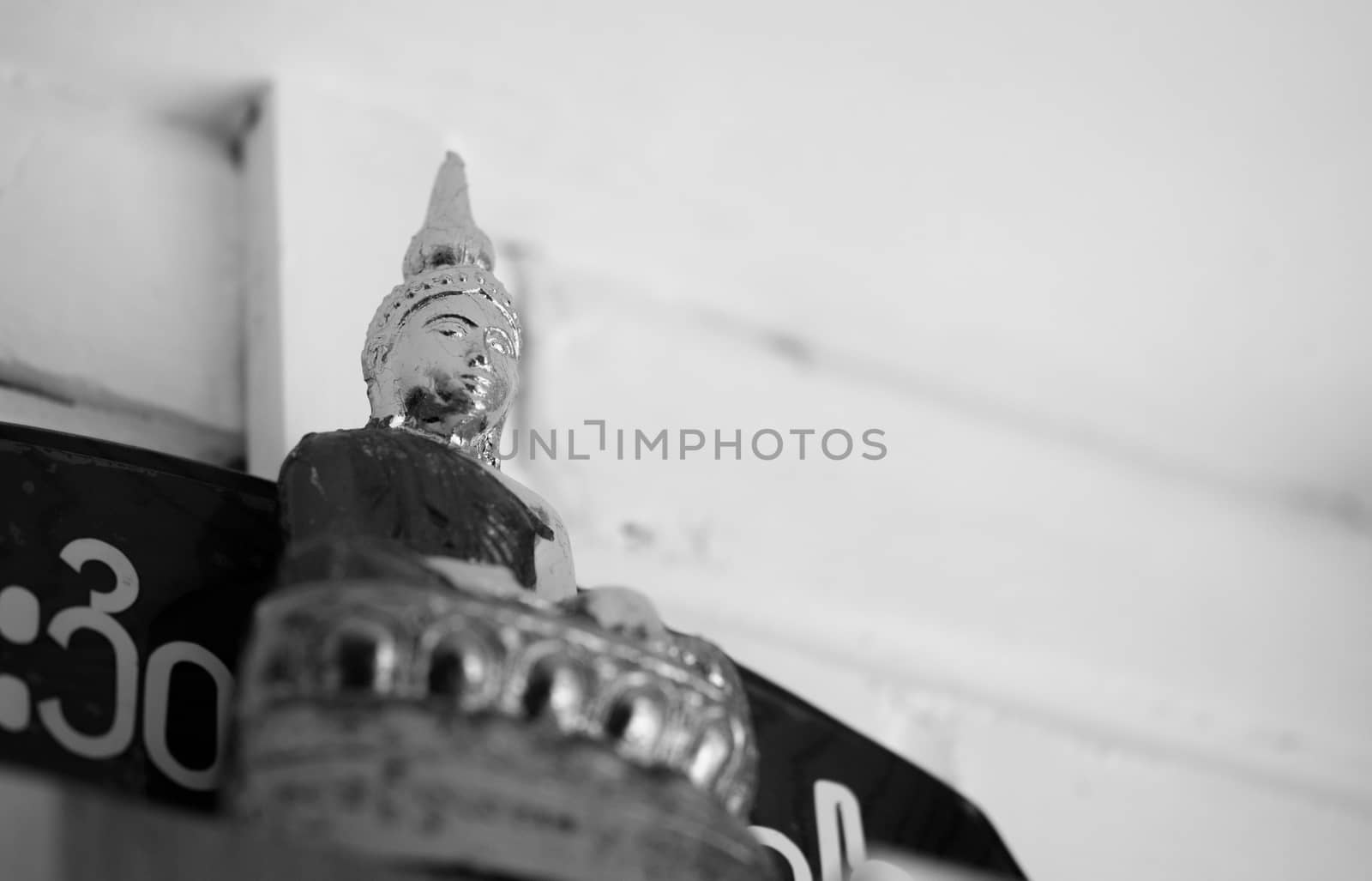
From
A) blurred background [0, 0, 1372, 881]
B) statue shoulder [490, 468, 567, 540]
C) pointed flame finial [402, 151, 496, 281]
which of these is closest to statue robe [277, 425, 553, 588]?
statue shoulder [490, 468, 567, 540]

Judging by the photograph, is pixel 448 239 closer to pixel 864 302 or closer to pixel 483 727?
pixel 483 727

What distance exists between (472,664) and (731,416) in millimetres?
767

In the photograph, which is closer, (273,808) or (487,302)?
(273,808)

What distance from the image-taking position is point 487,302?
2.65 feet

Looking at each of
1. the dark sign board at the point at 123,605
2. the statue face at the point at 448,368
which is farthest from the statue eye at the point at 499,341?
the dark sign board at the point at 123,605

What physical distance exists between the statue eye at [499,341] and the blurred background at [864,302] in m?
0.23

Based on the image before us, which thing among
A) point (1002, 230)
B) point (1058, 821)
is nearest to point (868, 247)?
point (1002, 230)

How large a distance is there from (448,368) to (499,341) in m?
0.04

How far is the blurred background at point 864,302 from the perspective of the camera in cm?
109

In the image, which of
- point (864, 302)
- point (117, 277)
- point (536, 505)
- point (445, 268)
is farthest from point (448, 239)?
point (864, 302)

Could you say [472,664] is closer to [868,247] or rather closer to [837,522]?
[837,522]

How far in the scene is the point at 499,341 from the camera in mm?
802

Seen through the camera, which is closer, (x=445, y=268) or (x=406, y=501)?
(x=406, y=501)

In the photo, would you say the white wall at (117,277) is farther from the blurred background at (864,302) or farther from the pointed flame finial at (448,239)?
the pointed flame finial at (448,239)
